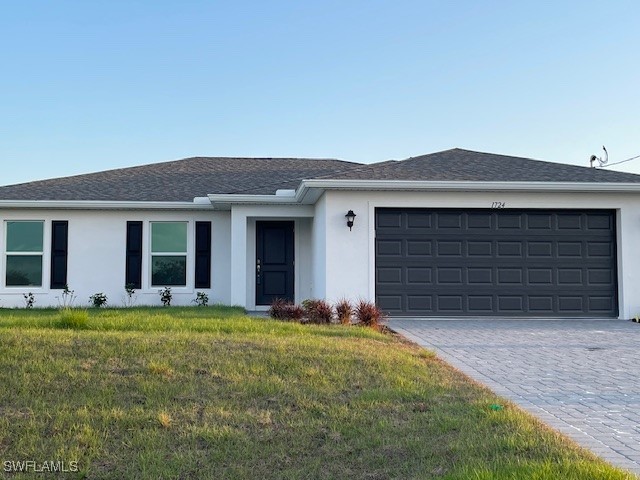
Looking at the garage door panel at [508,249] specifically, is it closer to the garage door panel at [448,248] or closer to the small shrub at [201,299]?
the garage door panel at [448,248]

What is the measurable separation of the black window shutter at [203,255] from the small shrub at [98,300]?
2266 mm

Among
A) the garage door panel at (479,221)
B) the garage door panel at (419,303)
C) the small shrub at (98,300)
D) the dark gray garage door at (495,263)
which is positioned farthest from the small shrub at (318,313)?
the small shrub at (98,300)

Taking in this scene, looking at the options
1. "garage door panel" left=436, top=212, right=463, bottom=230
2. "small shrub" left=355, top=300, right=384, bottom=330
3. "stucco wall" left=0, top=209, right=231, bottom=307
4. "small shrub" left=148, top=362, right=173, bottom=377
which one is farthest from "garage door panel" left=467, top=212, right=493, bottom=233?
"small shrub" left=148, top=362, right=173, bottom=377

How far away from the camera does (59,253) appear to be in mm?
14922

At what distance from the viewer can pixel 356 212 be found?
40.9 ft

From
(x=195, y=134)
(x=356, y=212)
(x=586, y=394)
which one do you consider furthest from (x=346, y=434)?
(x=195, y=134)

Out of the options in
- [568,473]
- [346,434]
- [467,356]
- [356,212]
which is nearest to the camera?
[568,473]

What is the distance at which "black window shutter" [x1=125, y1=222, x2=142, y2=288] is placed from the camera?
1505cm

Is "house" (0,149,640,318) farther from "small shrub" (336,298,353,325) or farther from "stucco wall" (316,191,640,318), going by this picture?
"small shrub" (336,298,353,325)

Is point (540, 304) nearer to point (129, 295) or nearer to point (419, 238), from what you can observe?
point (419, 238)

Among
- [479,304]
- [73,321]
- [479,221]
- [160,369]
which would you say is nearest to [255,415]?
[160,369]

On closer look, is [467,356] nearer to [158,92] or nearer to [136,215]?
[136,215]

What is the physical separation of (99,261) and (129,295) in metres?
1.16

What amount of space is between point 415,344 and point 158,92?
12403 millimetres
